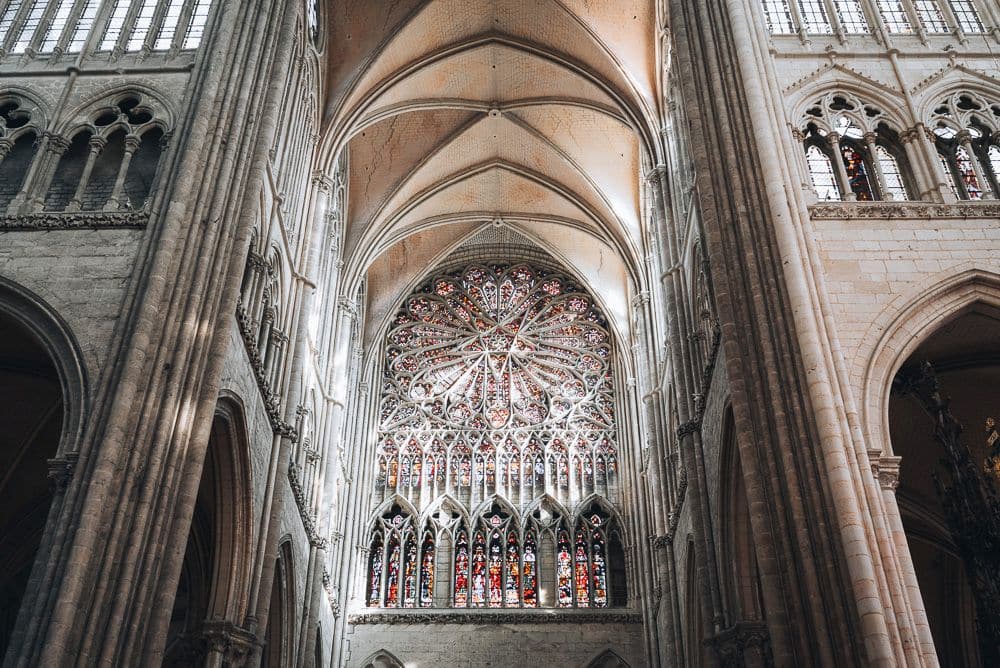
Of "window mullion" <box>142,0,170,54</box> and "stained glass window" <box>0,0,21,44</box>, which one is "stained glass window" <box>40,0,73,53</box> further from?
"window mullion" <box>142,0,170,54</box>

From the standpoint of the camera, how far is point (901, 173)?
14906mm

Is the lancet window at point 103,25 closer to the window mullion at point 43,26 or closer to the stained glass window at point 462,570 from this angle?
the window mullion at point 43,26

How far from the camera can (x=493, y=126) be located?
26.7 meters

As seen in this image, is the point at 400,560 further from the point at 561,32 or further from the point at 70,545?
the point at 70,545

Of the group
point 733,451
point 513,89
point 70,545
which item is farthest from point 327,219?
point 70,545

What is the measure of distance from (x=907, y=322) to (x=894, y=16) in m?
6.95

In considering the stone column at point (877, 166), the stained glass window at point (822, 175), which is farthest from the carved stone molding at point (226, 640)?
Answer: the stone column at point (877, 166)

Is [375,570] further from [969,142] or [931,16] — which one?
[931,16]

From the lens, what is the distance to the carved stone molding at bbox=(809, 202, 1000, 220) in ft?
45.1

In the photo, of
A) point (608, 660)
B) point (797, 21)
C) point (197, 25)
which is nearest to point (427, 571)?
point (608, 660)

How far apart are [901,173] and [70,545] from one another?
40.1 feet

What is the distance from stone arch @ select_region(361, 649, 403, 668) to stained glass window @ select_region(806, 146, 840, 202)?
15516mm

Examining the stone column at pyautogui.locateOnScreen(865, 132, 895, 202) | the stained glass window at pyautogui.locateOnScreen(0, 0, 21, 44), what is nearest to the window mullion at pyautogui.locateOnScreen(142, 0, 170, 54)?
the stained glass window at pyautogui.locateOnScreen(0, 0, 21, 44)

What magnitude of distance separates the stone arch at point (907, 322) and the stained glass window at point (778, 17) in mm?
5751
